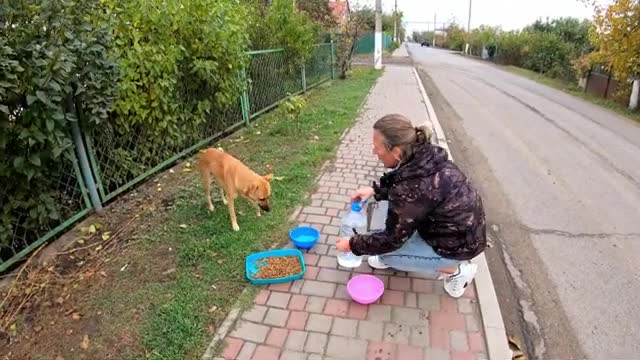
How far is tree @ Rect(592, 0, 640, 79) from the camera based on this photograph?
10594 millimetres

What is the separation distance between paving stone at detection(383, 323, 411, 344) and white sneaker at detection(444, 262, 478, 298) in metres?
0.50

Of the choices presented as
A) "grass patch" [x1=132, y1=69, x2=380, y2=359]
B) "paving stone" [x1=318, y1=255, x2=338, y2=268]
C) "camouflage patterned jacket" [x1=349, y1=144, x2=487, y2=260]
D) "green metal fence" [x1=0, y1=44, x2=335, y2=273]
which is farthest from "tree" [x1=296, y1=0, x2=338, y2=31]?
"camouflage patterned jacket" [x1=349, y1=144, x2=487, y2=260]

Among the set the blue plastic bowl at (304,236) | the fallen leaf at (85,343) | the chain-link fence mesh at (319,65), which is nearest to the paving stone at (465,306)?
the blue plastic bowl at (304,236)

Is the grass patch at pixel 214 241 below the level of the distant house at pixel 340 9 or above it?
below

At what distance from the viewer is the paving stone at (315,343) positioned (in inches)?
94.5

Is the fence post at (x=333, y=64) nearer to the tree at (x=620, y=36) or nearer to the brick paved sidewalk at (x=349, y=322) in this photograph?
the tree at (x=620, y=36)

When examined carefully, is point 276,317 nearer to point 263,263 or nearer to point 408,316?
point 263,263

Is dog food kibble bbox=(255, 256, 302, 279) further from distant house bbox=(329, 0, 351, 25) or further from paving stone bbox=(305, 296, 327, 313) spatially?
distant house bbox=(329, 0, 351, 25)

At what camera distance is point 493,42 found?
3444 centimetres

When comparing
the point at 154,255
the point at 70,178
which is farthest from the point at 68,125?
the point at 154,255

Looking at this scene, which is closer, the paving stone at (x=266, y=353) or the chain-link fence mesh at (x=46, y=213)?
the paving stone at (x=266, y=353)

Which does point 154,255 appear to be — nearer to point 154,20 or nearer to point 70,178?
point 70,178

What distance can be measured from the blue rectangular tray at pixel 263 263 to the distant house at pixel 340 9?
53.7ft

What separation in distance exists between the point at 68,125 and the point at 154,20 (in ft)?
5.55
